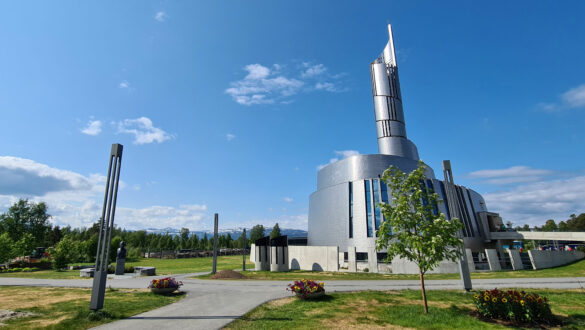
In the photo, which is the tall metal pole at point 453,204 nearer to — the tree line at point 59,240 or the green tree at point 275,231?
the tree line at point 59,240

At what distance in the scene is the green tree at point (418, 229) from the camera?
10.2m

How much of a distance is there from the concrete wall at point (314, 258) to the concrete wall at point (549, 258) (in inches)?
763

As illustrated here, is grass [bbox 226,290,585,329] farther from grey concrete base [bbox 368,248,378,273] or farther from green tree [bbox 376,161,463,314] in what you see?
grey concrete base [bbox 368,248,378,273]

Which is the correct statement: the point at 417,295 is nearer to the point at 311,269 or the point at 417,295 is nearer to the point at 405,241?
the point at 405,241

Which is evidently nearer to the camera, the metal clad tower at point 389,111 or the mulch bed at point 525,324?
→ the mulch bed at point 525,324

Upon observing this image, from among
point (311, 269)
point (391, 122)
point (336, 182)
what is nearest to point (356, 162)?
point (336, 182)

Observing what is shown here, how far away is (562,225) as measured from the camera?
107500 mm

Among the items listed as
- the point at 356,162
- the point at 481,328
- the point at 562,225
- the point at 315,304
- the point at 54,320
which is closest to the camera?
the point at 481,328

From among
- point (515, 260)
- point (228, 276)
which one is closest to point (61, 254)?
point (228, 276)

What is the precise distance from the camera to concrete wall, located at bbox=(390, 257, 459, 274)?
24906mm

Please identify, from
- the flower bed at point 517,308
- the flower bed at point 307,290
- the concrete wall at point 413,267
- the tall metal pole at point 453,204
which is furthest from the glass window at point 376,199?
the flower bed at point 517,308

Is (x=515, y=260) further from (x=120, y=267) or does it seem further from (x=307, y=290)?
(x=120, y=267)

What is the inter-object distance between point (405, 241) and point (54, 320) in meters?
12.9

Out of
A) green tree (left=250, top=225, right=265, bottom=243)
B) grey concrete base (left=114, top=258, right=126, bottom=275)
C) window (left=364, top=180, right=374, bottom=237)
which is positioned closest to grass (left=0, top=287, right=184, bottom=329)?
grey concrete base (left=114, top=258, right=126, bottom=275)
